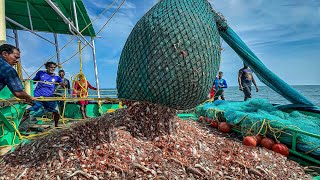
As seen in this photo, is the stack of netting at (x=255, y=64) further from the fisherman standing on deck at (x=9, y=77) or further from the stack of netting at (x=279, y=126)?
the fisherman standing on deck at (x=9, y=77)

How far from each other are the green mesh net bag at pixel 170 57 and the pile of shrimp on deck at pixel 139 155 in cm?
88

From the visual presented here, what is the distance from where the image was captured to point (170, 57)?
7.11 feet

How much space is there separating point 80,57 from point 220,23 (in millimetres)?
5127

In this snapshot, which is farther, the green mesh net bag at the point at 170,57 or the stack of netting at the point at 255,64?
the stack of netting at the point at 255,64

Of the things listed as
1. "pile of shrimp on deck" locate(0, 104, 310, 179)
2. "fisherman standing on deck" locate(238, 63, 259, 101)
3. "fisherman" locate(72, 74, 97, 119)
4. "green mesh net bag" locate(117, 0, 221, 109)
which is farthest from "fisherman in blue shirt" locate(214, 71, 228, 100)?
"green mesh net bag" locate(117, 0, 221, 109)

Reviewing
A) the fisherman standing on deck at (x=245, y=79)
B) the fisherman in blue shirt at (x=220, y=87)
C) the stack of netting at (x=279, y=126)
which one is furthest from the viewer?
the fisherman in blue shirt at (x=220, y=87)

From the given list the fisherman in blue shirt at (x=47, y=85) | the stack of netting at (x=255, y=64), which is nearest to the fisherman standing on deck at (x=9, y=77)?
the fisherman in blue shirt at (x=47, y=85)

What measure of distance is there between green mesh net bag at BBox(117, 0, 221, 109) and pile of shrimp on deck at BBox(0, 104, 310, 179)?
2.88ft

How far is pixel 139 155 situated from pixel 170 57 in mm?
1449

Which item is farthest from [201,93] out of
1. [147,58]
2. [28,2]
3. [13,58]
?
[28,2]

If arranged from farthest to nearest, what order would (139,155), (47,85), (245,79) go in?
(245,79)
(47,85)
(139,155)

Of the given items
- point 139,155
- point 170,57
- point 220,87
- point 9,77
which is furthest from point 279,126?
point 220,87

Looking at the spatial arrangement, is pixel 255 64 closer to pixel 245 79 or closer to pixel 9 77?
pixel 245 79

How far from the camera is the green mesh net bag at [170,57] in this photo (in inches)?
86.0
